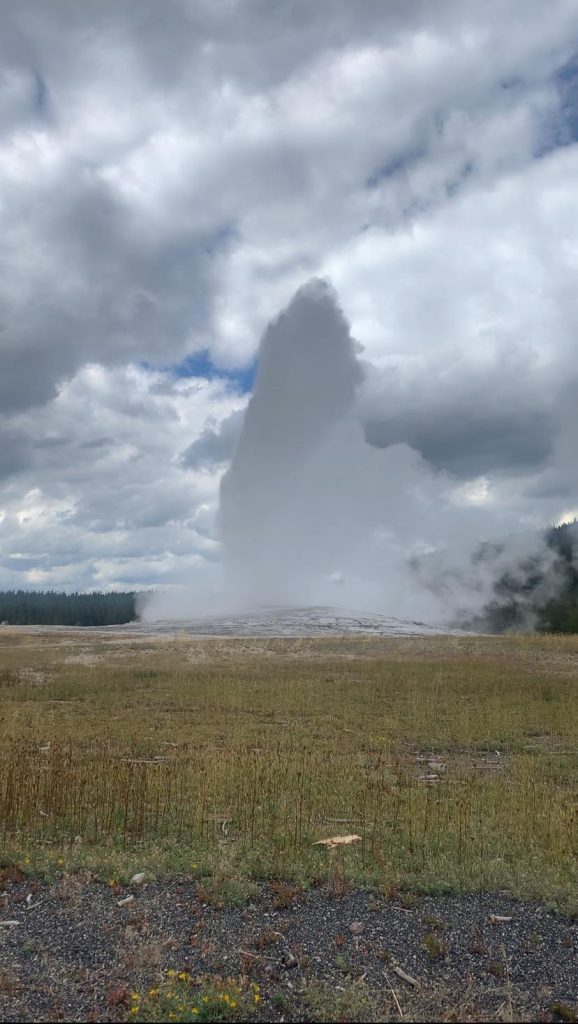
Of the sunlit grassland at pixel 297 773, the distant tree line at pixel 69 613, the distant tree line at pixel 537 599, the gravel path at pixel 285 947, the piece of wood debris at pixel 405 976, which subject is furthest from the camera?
the distant tree line at pixel 69 613

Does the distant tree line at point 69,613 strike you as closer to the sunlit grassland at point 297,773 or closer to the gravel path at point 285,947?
the sunlit grassland at point 297,773

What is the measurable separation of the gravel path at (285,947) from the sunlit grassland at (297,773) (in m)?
0.68

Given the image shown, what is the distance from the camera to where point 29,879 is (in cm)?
846

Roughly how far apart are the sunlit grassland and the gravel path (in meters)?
0.68

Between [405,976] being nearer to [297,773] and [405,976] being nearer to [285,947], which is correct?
[285,947]

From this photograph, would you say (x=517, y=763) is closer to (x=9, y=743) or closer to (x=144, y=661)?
(x=9, y=743)

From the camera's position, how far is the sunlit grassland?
360 inches

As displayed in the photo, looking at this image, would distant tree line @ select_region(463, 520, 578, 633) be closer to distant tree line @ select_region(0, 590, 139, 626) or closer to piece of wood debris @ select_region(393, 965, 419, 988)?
distant tree line @ select_region(0, 590, 139, 626)

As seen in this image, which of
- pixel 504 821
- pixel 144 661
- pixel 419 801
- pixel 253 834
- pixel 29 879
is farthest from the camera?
pixel 144 661

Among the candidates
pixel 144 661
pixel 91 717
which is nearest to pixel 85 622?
pixel 144 661

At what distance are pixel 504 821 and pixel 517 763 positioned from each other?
4993 mm

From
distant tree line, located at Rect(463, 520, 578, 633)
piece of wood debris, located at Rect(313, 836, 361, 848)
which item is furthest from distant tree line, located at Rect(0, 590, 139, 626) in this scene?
piece of wood debris, located at Rect(313, 836, 361, 848)

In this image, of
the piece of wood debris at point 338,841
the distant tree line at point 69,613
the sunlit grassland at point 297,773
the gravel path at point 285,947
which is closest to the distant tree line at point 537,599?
the distant tree line at point 69,613

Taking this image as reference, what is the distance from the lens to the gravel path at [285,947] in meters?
6.00
